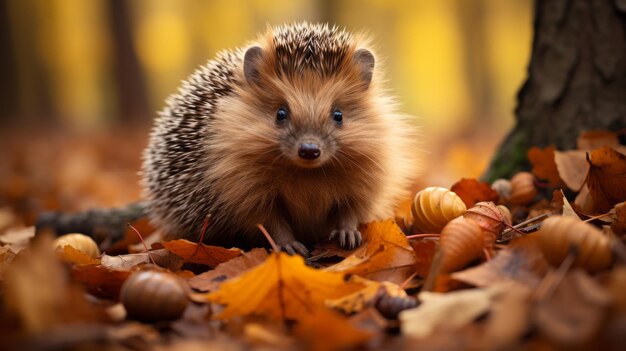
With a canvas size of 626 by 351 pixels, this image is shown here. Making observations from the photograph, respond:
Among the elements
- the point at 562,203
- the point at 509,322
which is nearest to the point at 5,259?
the point at 509,322

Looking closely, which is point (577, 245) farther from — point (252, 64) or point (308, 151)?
point (252, 64)

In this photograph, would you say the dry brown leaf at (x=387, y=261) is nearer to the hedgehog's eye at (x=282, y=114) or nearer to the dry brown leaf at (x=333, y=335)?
the dry brown leaf at (x=333, y=335)

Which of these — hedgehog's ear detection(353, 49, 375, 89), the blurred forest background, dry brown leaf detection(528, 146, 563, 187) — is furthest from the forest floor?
the blurred forest background

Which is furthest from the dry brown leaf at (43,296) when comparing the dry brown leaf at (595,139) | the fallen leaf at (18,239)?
the dry brown leaf at (595,139)

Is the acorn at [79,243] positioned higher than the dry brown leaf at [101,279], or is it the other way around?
the dry brown leaf at [101,279]

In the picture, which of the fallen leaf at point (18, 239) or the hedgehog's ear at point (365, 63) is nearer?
the hedgehog's ear at point (365, 63)

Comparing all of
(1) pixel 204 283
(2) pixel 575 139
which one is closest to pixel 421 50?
(2) pixel 575 139

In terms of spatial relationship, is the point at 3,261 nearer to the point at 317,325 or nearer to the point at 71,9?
the point at 317,325
